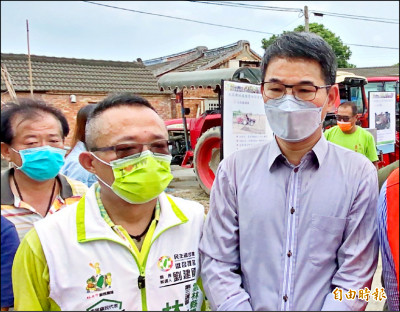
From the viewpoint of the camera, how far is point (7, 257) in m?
1.29

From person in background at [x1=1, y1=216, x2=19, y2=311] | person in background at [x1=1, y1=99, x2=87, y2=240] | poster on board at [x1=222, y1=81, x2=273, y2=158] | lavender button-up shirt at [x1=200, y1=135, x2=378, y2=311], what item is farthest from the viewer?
poster on board at [x1=222, y1=81, x2=273, y2=158]

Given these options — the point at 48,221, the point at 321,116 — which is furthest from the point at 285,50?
the point at 48,221

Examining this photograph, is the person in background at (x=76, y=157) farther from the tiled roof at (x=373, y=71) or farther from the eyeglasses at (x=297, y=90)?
the tiled roof at (x=373, y=71)

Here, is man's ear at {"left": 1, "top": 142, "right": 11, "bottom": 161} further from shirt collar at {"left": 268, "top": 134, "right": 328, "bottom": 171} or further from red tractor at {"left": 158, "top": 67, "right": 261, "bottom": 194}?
red tractor at {"left": 158, "top": 67, "right": 261, "bottom": 194}

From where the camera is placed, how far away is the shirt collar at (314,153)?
1.48m

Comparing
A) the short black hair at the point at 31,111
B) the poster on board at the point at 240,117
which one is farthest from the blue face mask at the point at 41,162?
the poster on board at the point at 240,117

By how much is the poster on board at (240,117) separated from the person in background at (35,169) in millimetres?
1889

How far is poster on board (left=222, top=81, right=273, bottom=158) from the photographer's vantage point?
365cm

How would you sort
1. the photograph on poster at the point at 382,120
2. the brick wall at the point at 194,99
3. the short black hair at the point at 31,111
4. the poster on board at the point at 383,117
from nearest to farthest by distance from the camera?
1. the short black hair at the point at 31,111
2. the poster on board at the point at 383,117
3. the photograph on poster at the point at 382,120
4. the brick wall at the point at 194,99

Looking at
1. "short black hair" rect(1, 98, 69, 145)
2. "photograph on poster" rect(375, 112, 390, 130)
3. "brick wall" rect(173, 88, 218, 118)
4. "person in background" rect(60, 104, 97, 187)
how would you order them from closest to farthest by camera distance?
1. "short black hair" rect(1, 98, 69, 145)
2. "person in background" rect(60, 104, 97, 187)
3. "photograph on poster" rect(375, 112, 390, 130)
4. "brick wall" rect(173, 88, 218, 118)

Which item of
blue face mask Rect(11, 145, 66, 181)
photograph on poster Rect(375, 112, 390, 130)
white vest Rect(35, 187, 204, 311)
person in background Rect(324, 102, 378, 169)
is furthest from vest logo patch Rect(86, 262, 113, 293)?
photograph on poster Rect(375, 112, 390, 130)

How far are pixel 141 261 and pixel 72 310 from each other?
0.24 m

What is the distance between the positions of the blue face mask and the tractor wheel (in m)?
4.63

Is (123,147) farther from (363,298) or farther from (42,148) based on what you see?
(363,298)
